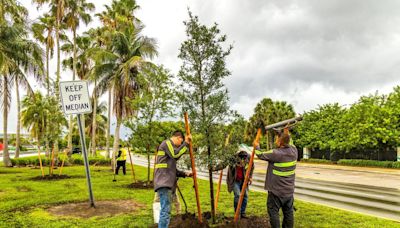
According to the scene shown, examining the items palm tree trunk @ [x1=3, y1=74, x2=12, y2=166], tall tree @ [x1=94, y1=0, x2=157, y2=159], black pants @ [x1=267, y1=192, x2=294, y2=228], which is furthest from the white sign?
palm tree trunk @ [x1=3, y1=74, x2=12, y2=166]

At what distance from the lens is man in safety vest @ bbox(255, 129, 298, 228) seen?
549 cm

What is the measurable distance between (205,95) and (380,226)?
15.4ft

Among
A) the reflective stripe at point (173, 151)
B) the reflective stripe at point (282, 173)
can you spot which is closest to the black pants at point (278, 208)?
the reflective stripe at point (282, 173)

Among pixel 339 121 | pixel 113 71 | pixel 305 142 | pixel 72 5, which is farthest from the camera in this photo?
pixel 305 142

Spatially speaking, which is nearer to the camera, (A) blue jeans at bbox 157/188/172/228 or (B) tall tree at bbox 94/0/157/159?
(A) blue jeans at bbox 157/188/172/228

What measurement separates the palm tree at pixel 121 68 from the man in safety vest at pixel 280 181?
17708 mm

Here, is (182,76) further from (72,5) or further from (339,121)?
(339,121)

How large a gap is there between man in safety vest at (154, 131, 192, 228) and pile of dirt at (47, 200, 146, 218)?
9.96 ft

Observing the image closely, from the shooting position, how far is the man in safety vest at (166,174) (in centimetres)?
556

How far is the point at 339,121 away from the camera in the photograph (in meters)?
35.0

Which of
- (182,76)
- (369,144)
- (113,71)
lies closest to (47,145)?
(113,71)

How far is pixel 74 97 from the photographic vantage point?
830cm

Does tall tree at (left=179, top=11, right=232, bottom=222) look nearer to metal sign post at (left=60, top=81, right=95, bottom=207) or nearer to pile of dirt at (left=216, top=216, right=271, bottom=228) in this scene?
pile of dirt at (left=216, top=216, right=271, bottom=228)

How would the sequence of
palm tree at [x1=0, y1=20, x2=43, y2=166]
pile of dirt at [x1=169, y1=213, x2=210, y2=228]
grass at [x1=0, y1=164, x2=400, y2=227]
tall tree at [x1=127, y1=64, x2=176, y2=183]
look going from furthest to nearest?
palm tree at [x1=0, y1=20, x2=43, y2=166]
tall tree at [x1=127, y1=64, x2=176, y2=183]
grass at [x1=0, y1=164, x2=400, y2=227]
pile of dirt at [x1=169, y1=213, x2=210, y2=228]
